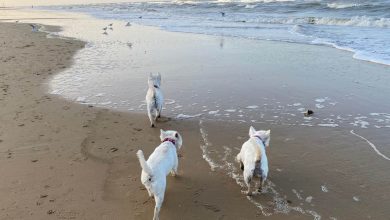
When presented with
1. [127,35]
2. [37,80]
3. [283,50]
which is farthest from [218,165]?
[127,35]

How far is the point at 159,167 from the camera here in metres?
4.43

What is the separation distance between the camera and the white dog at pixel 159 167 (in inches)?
163

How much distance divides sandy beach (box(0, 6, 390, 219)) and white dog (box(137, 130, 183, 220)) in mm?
329

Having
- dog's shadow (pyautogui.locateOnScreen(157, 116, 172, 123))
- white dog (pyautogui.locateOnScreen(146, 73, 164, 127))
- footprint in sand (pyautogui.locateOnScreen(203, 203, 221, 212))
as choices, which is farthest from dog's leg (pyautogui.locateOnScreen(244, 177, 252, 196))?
dog's shadow (pyautogui.locateOnScreen(157, 116, 172, 123))

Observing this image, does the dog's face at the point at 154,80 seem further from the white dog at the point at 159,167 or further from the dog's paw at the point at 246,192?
the dog's paw at the point at 246,192

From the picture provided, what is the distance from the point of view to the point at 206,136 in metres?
6.74

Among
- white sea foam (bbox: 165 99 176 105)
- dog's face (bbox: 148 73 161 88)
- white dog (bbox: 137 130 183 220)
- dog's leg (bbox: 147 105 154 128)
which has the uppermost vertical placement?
dog's face (bbox: 148 73 161 88)

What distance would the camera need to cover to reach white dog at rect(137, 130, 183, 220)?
4152 millimetres

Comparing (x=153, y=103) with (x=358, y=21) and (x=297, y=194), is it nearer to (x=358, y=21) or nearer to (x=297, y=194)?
(x=297, y=194)

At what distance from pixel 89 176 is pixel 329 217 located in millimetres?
3112

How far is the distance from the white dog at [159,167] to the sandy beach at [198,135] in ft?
1.08

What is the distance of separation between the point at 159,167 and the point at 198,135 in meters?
2.42

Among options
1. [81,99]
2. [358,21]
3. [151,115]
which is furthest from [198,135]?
[358,21]

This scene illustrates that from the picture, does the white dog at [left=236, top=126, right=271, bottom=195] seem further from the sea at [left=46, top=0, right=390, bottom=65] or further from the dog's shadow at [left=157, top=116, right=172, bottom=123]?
the sea at [left=46, top=0, right=390, bottom=65]
